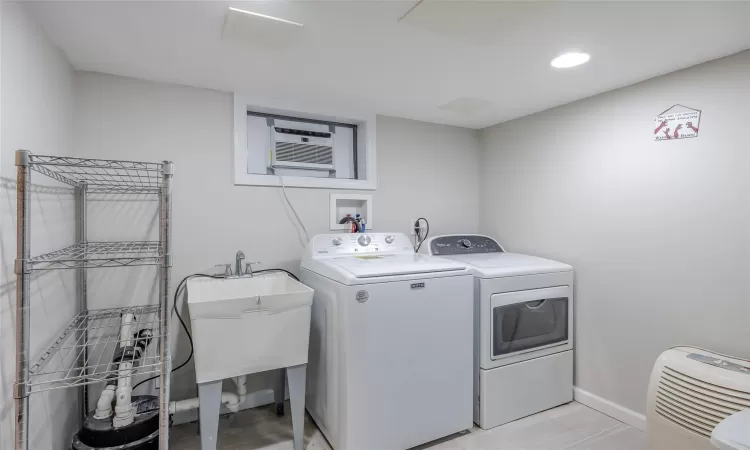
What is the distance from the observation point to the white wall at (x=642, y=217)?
1713 millimetres

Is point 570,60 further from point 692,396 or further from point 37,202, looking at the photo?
point 37,202

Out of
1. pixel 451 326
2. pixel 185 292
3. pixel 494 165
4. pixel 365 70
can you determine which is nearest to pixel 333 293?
pixel 451 326

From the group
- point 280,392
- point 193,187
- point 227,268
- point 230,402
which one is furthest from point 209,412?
point 193,187

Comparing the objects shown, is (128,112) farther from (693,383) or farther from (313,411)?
(693,383)

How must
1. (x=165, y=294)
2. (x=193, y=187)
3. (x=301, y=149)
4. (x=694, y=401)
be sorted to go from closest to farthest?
(x=165, y=294)
(x=694, y=401)
(x=193, y=187)
(x=301, y=149)

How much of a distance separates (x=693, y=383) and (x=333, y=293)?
166cm

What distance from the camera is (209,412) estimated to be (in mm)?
→ 1661

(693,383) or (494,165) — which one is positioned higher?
(494,165)

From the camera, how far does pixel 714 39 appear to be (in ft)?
5.12

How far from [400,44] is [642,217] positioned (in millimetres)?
1654

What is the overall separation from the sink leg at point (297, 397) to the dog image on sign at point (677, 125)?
7.47 feet

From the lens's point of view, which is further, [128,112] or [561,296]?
[561,296]

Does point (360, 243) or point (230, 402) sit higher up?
point (360, 243)

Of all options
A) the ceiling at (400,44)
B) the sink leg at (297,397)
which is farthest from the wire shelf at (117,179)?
the sink leg at (297,397)
